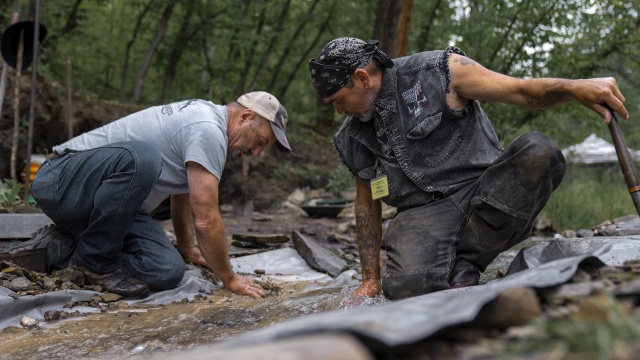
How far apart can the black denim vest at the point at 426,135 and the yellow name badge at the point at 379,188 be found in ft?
0.22

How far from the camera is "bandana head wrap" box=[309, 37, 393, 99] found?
10.4 ft

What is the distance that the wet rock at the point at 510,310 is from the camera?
134 cm

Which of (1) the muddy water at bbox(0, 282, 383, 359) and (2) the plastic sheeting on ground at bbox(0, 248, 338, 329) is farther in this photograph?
(2) the plastic sheeting on ground at bbox(0, 248, 338, 329)

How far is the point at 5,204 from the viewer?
4992 millimetres

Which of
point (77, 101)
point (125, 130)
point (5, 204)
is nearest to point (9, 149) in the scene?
point (77, 101)

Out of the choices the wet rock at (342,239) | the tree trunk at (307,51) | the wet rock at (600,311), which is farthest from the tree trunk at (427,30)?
the wet rock at (600,311)

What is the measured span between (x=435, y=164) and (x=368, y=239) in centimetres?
56

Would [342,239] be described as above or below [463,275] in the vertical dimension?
below

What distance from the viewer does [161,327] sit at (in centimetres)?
303

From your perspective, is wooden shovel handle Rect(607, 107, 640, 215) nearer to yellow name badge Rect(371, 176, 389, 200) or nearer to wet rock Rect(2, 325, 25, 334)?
yellow name badge Rect(371, 176, 389, 200)

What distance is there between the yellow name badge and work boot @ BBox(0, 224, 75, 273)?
1911mm

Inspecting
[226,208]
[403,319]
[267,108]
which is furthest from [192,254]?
[226,208]

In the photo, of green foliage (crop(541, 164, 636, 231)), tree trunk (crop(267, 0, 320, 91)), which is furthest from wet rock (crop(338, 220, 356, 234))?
tree trunk (crop(267, 0, 320, 91))

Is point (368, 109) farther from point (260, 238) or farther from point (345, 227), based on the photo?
point (345, 227)
